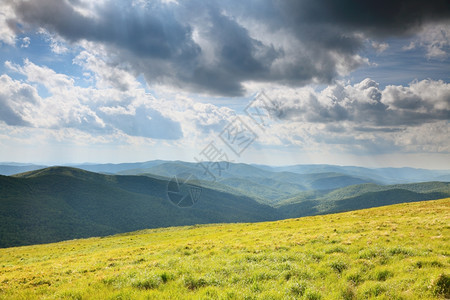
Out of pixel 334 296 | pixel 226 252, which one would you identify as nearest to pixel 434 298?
pixel 334 296

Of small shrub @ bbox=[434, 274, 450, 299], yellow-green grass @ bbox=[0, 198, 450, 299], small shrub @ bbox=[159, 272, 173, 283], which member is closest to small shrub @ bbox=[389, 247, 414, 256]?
yellow-green grass @ bbox=[0, 198, 450, 299]

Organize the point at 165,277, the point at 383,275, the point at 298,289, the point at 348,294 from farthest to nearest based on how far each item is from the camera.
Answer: the point at 165,277 → the point at 383,275 → the point at 298,289 → the point at 348,294

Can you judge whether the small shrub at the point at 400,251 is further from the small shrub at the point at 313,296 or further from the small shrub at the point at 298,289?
the small shrub at the point at 313,296

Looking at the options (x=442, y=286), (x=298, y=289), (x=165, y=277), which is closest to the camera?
(x=442, y=286)

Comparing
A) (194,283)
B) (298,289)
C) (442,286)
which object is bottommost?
(194,283)

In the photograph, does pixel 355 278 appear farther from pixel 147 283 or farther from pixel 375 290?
pixel 147 283

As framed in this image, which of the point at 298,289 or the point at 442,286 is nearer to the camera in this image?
the point at 442,286

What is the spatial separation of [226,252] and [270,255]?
15.0ft

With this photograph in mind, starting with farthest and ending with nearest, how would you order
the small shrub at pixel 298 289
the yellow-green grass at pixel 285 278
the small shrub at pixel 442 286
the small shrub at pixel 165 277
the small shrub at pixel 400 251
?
the small shrub at pixel 400 251 < the small shrub at pixel 165 277 < the small shrub at pixel 298 289 < the yellow-green grass at pixel 285 278 < the small shrub at pixel 442 286

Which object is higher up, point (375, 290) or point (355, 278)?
point (375, 290)

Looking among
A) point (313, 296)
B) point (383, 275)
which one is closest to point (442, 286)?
point (383, 275)

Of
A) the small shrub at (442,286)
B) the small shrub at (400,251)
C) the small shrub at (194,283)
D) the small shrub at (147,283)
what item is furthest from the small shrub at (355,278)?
the small shrub at (147,283)

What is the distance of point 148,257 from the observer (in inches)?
737

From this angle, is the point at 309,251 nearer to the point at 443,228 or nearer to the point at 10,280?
the point at 443,228
